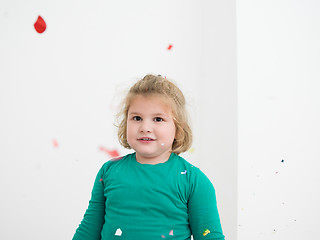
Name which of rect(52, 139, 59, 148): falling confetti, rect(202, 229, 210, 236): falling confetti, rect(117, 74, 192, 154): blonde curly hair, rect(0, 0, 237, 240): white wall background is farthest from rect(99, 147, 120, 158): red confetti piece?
rect(202, 229, 210, 236): falling confetti

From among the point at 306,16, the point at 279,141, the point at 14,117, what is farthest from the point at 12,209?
the point at 306,16

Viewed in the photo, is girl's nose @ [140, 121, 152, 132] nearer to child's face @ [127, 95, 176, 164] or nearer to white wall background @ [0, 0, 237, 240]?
child's face @ [127, 95, 176, 164]

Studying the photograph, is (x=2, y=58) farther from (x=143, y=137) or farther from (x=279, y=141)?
(x=279, y=141)

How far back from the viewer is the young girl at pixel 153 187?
0.76m

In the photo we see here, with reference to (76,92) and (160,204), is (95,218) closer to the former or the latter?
(160,204)

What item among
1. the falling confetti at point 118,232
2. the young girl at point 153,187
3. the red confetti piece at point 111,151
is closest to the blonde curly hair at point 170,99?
the young girl at point 153,187

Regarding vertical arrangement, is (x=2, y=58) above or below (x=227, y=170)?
above

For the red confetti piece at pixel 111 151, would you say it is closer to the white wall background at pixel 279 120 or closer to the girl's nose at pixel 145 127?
the white wall background at pixel 279 120

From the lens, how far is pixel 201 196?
0.77m

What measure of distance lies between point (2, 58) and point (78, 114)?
0.36m

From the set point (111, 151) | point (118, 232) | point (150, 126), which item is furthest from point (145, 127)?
point (111, 151)

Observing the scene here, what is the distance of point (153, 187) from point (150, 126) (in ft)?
0.48

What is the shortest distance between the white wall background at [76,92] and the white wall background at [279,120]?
57 mm

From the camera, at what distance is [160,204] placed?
2.49ft
